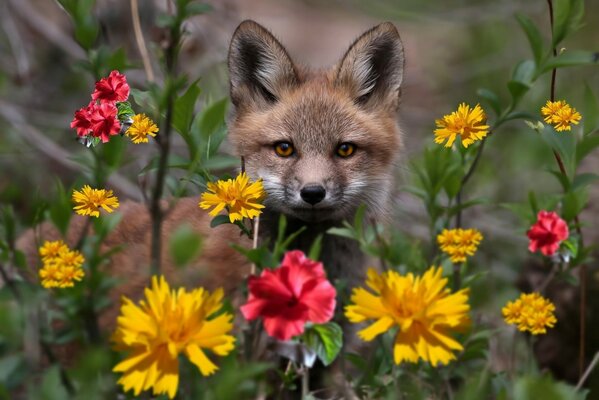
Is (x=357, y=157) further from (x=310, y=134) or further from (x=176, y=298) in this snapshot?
(x=176, y=298)

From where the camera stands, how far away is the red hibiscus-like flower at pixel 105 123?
230cm

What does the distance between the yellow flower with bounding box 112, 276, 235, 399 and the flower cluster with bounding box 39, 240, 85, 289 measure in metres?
0.19

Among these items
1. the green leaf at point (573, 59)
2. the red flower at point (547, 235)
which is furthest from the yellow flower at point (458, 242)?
the green leaf at point (573, 59)

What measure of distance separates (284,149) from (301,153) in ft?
0.29

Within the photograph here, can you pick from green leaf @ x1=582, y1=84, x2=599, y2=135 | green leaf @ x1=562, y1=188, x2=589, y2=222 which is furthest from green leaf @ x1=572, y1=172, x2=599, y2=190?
green leaf @ x1=582, y1=84, x2=599, y2=135

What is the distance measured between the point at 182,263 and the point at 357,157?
6.12 feet

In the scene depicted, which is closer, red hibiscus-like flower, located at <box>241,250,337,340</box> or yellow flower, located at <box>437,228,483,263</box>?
red hibiscus-like flower, located at <box>241,250,337,340</box>

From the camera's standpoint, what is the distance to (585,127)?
242 cm

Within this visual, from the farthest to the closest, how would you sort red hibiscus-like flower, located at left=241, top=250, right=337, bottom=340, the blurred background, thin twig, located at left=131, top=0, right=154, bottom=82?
the blurred background < thin twig, located at left=131, top=0, right=154, bottom=82 < red hibiscus-like flower, located at left=241, top=250, right=337, bottom=340

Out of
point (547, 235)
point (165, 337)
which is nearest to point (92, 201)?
point (165, 337)

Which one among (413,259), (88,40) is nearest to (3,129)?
(88,40)

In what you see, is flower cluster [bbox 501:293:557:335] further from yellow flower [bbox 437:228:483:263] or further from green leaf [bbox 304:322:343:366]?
green leaf [bbox 304:322:343:366]

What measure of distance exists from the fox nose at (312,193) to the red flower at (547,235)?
3.63ft

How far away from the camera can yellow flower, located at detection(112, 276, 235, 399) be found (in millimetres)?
1811
